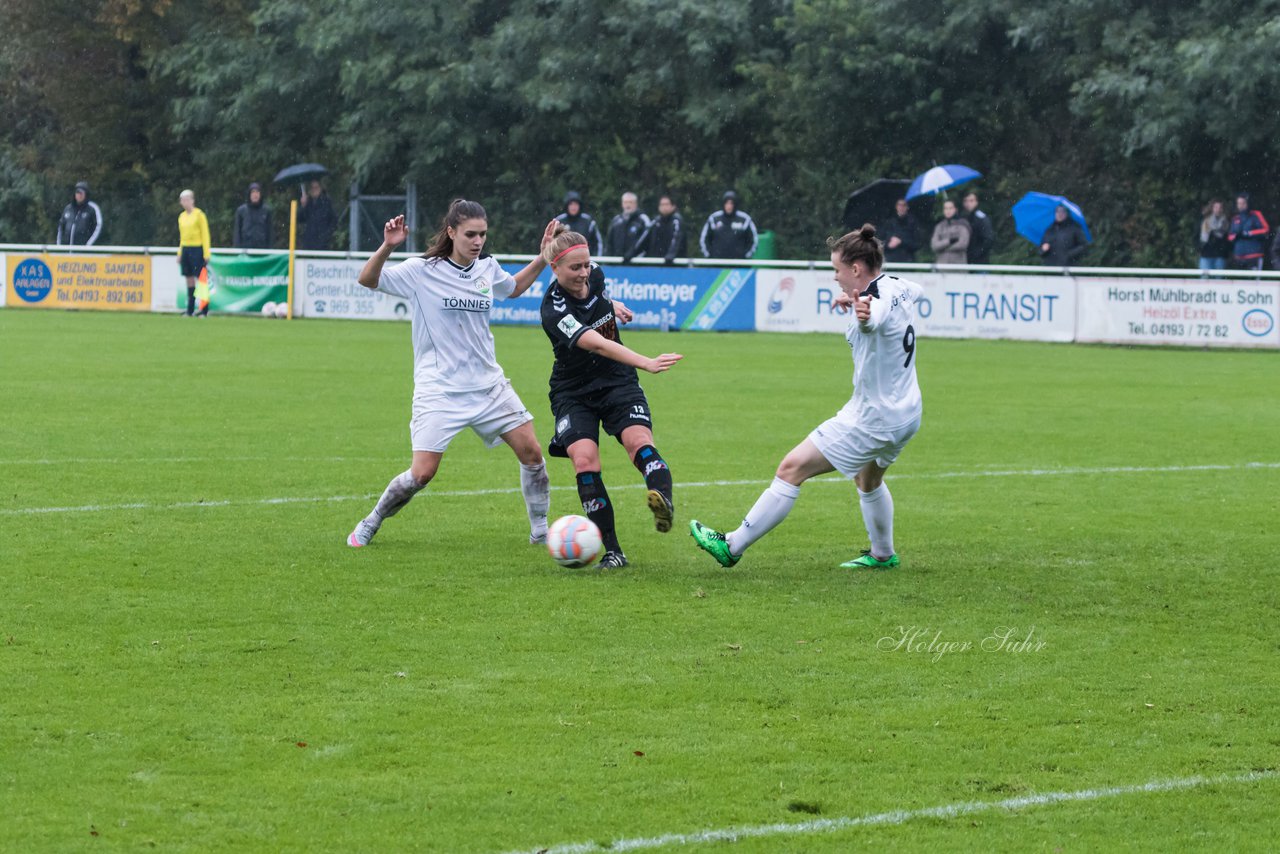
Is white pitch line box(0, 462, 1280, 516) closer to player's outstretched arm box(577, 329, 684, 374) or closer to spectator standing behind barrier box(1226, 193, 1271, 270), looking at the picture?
player's outstretched arm box(577, 329, 684, 374)

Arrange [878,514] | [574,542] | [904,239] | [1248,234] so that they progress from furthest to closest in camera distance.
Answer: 1. [904,239]
2. [1248,234]
3. [878,514]
4. [574,542]

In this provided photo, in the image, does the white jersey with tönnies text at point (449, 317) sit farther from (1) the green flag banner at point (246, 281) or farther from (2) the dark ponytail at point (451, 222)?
(1) the green flag banner at point (246, 281)

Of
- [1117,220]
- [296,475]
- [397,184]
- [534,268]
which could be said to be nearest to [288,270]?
[397,184]

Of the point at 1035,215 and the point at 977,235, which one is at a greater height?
the point at 1035,215

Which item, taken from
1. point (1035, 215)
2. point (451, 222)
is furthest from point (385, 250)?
point (1035, 215)

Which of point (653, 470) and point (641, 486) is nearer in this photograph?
point (653, 470)

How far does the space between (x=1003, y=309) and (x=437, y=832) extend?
2213cm

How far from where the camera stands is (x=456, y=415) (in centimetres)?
900

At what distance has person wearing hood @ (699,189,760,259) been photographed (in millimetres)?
29922

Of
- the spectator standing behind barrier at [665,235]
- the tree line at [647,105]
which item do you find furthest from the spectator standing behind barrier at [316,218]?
the spectator standing behind barrier at [665,235]

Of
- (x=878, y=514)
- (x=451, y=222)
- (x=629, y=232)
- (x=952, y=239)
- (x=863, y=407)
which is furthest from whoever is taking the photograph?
(x=629, y=232)

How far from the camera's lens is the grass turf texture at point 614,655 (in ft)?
16.0

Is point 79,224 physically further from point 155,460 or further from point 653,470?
point 653,470

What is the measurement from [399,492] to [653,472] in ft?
4.51
